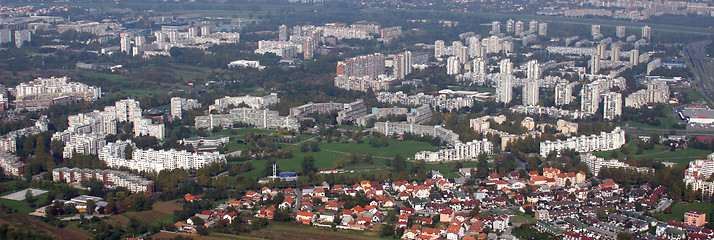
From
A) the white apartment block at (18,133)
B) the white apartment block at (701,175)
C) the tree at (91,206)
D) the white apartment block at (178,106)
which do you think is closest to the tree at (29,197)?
the tree at (91,206)

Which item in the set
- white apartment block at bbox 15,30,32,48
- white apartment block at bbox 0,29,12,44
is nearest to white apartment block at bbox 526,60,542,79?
white apartment block at bbox 15,30,32,48

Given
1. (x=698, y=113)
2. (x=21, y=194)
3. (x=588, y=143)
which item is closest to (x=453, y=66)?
(x=698, y=113)

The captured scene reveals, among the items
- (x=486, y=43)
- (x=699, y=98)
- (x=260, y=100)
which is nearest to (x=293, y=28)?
(x=486, y=43)

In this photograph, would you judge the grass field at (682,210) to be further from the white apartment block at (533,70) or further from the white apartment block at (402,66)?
the white apartment block at (402,66)

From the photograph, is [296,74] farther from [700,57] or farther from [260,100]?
[700,57]

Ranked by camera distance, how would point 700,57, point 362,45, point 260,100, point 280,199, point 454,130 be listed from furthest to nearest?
point 362,45 → point 700,57 → point 260,100 → point 454,130 → point 280,199

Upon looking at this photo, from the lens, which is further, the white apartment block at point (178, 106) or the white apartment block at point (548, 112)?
the white apartment block at point (178, 106)
